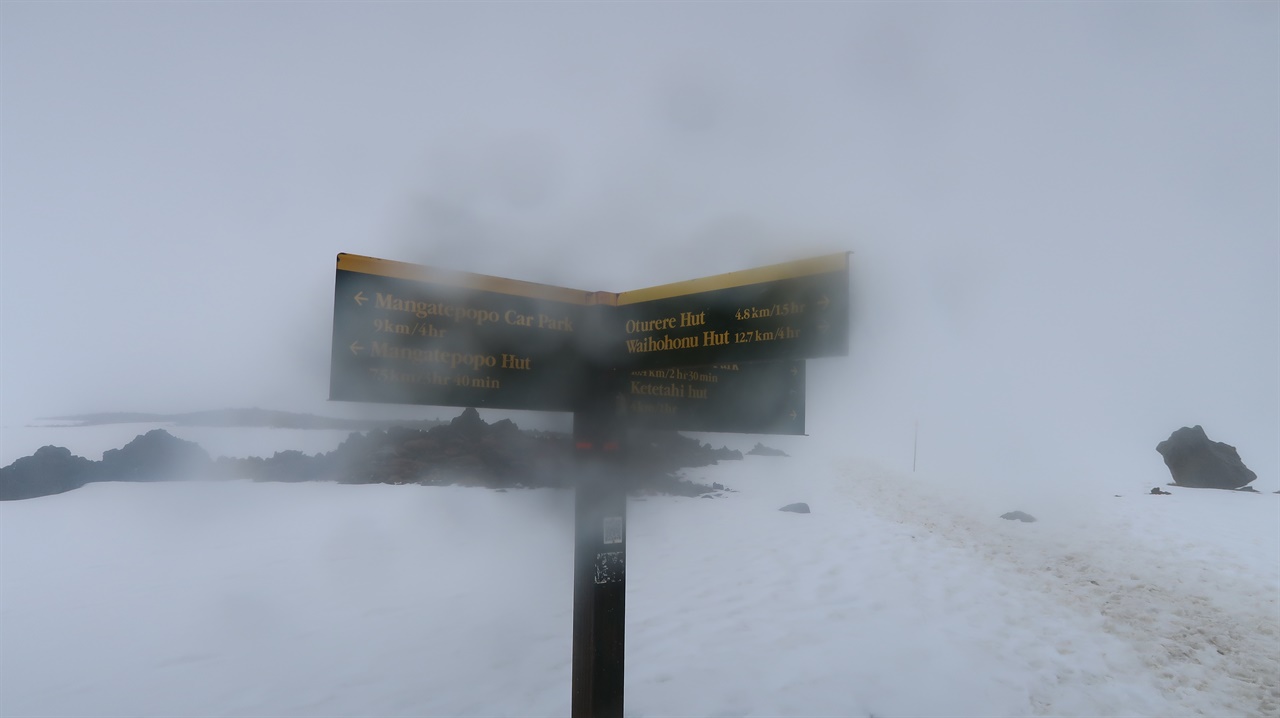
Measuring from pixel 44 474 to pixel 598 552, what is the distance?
43.6 ft

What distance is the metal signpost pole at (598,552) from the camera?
3.77 meters

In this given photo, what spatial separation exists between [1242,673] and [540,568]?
6.78m

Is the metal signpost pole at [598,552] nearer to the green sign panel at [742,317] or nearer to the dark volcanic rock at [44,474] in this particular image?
the green sign panel at [742,317]

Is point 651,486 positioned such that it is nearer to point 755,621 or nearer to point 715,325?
point 755,621

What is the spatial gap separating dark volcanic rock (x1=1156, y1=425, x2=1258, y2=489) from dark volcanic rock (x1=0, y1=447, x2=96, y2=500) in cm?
2355

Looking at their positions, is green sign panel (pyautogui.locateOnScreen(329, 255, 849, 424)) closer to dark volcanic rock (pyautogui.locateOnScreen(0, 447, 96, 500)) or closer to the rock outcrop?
the rock outcrop

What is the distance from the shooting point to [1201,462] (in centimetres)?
1523

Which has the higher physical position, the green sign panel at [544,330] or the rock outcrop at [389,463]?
the green sign panel at [544,330]

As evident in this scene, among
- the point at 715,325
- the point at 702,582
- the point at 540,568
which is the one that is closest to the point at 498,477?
the point at 540,568

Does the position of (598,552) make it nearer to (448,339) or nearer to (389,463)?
(448,339)

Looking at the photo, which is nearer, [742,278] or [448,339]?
[448,339]

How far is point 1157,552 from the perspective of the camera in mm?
8922

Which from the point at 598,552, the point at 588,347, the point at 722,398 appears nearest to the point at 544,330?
the point at 588,347

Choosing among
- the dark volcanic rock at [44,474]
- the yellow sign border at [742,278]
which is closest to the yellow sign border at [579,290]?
the yellow sign border at [742,278]
